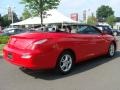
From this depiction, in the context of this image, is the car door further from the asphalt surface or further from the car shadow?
the asphalt surface

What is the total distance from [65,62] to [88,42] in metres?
1.38

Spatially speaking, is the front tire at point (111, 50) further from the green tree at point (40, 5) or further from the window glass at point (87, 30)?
the green tree at point (40, 5)

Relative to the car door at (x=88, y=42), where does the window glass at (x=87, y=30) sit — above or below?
above

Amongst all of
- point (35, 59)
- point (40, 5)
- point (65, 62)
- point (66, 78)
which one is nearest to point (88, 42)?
point (65, 62)

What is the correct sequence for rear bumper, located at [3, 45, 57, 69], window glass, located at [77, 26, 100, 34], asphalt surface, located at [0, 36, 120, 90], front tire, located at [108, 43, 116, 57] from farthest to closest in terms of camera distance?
front tire, located at [108, 43, 116, 57] → window glass, located at [77, 26, 100, 34] → rear bumper, located at [3, 45, 57, 69] → asphalt surface, located at [0, 36, 120, 90]

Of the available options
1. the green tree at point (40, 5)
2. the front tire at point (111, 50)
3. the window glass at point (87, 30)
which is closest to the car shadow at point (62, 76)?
the front tire at point (111, 50)

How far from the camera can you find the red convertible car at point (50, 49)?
22.8 feet

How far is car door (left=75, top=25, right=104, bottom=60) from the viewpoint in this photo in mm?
8244

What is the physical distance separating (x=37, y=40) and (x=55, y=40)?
0.52 m

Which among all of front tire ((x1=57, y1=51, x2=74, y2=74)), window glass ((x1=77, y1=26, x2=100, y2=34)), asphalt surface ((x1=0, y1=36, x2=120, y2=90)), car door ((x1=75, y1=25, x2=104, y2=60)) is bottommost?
asphalt surface ((x1=0, y1=36, x2=120, y2=90))

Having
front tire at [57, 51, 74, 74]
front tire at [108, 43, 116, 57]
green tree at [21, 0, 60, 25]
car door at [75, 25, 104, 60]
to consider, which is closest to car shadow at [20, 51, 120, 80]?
front tire at [57, 51, 74, 74]

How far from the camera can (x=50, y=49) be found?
709 centimetres

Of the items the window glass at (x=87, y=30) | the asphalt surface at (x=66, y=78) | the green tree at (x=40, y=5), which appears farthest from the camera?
the green tree at (x=40, y=5)

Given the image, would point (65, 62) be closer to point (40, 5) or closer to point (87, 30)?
point (87, 30)
